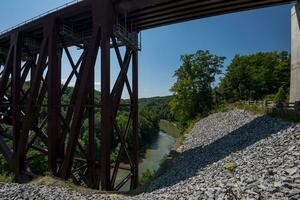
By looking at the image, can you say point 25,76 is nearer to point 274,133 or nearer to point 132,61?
point 132,61

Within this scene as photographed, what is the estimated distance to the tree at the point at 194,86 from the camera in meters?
35.4

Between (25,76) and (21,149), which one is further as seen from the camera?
(25,76)

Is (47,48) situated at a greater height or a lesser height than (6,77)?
greater

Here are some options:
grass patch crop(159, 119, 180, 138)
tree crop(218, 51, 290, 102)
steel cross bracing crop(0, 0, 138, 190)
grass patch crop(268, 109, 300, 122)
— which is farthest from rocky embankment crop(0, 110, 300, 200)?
grass patch crop(159, 119, 180, 138)

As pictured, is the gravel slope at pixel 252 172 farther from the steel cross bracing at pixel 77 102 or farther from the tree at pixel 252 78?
the tree at pixel 252 78

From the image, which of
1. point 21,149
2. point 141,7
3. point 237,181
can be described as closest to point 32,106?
point 21,149

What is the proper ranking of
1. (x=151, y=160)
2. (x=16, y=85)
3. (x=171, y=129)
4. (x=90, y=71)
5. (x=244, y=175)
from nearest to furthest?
(x=244, y=175), (x=90, y=71), (x=16, y=85), (x=151, y=160), (x=171, y=129)

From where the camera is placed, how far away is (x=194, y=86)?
3594cm

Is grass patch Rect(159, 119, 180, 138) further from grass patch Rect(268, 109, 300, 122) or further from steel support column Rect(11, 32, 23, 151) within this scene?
grass patch Rect(268, 109, 300, 122)

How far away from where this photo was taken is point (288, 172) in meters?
5.46

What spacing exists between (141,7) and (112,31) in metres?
1.98

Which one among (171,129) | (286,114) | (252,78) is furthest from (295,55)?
(171,129)

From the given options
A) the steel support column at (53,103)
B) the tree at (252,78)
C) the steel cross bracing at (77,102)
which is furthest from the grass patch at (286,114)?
the tree at (252,78)

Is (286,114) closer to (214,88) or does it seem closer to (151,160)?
(214,88)
